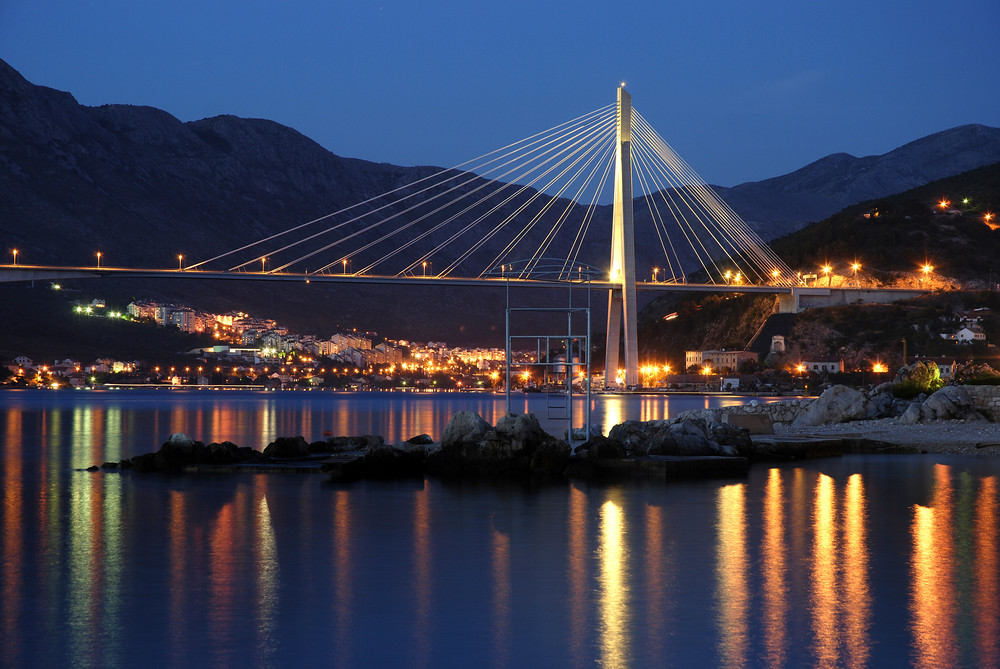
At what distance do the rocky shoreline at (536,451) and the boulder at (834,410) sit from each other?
3.71 meters

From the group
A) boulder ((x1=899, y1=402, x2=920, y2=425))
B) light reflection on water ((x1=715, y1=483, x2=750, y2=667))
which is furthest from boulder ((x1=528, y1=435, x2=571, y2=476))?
boulder ((x1=899, y1=402, x2=920, y2=425))

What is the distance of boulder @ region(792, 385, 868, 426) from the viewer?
25859 millimetres

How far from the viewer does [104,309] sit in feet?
348

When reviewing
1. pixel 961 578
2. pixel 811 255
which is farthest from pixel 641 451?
pixel 811 255

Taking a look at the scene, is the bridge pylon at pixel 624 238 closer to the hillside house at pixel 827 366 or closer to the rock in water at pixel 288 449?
the hillside house at pixel 827 366

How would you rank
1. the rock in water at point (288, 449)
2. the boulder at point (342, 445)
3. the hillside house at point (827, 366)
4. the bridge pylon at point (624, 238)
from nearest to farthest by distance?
1. the rock in water at point (288, 449)
2. the boulder at point (342, 445)
3. the bridge pylon at point (624, 238)
4. the hillside house at point (827, 366)

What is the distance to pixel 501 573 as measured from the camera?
8742 mm

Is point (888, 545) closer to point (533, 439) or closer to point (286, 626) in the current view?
point (286, 626)

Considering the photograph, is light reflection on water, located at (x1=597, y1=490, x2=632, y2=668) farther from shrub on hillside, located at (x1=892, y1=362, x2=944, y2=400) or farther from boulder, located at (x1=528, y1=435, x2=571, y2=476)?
shrub on hillside, located at (x1=892, y1=362, x2=944, y2=400)

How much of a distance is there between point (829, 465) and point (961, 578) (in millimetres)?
10088

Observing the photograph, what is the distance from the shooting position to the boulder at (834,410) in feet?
Result: 84.8

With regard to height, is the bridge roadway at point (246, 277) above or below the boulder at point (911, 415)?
above

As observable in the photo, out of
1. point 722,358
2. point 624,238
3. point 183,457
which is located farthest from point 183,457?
point 722,358

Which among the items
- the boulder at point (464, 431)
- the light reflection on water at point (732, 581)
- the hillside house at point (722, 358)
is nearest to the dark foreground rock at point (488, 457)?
the boulder at point (464, 431)
